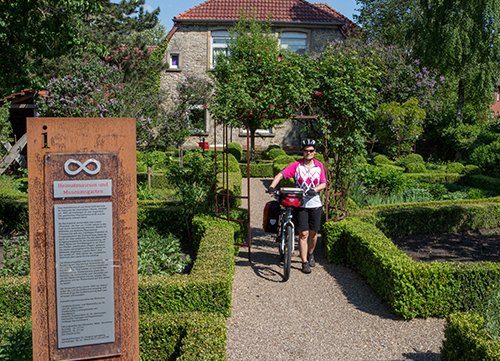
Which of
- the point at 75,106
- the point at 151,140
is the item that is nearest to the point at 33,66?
Answer: the point at 75,106

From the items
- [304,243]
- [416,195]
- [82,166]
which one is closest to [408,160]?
[416,195]

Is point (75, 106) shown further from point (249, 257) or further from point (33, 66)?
point (249, 257)

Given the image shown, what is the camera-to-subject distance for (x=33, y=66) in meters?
8.20

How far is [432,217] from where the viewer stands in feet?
25.8

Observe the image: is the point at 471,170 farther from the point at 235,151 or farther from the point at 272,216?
the point at 272,216

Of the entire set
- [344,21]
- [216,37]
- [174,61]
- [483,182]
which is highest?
[344,21]

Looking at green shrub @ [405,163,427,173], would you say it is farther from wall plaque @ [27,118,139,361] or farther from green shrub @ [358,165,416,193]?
wall plaque @ [27,118,139,361]

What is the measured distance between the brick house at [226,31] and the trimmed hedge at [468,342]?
70.5 ft

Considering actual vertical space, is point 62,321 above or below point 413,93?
below

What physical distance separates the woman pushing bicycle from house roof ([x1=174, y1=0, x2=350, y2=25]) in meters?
20.3

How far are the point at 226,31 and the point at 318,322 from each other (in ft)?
75.5

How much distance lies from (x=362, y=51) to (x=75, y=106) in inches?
563

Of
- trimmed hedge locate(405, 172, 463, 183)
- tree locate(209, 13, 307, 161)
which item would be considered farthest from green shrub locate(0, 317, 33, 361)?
trimmed hedge locate(405, 172, 463, 183)

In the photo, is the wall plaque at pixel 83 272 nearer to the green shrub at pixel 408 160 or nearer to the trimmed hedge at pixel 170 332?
the trimmed hedge at pixel 170 332
